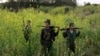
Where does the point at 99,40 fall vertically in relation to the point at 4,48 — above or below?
below

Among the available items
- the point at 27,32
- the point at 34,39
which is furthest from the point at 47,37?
the point at 34,39

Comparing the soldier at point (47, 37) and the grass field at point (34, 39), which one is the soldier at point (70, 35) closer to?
the soldier at point (47, 37)

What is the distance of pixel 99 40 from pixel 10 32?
242 inches

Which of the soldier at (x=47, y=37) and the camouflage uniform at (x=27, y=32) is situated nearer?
the soldier at (x=47, y=37)

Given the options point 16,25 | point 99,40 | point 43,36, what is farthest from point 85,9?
point 43,36

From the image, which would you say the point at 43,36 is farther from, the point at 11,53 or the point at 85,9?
the point at 85,9

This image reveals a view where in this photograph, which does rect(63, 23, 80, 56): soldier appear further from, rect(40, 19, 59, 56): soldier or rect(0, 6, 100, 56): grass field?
rect(0, 6, 100, 56): grass field

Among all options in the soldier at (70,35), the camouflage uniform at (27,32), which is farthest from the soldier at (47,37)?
the camouflage uniform at (27,32)

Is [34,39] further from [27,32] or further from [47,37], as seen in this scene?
[47,37]

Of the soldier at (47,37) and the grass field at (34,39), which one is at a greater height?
the soldier at (47,37)

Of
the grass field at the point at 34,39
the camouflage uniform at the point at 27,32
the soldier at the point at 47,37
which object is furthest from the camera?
the camouflage uniform at the point at 27,32

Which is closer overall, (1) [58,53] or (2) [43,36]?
(2) [43,36]

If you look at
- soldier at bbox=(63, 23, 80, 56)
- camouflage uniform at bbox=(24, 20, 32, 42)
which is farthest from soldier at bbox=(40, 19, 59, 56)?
camouflage uniform at bbox=(24, 20, 32, 42)

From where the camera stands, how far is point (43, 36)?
46.6ft
